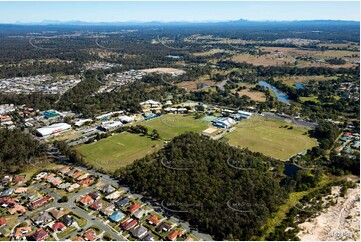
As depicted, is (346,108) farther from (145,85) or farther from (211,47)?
(211,47)

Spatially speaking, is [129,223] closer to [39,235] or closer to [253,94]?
[39,235]

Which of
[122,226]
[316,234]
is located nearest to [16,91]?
[122,226]

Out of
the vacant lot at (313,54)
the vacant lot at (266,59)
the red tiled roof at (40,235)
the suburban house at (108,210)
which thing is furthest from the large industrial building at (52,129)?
the vacant lot at (313,54)

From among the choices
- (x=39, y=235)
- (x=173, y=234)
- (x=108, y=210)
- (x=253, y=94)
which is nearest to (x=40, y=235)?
(x=39, y=235)

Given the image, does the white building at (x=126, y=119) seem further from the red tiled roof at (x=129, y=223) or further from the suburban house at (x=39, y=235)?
the suburban house at (x=39, y=235)

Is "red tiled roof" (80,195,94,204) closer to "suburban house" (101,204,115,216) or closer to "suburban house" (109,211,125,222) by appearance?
"suburban house" (101,204,115,216)

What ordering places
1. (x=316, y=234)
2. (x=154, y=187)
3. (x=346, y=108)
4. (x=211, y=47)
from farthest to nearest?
(x=211, y=47), (x=346, y=108), (x=154, y=187), (x=316, y=234)
